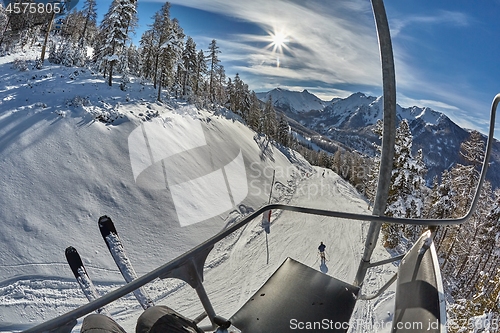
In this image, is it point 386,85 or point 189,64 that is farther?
point 189,64

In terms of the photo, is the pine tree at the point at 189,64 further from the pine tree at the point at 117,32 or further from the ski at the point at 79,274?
the ski at the point at 79,274

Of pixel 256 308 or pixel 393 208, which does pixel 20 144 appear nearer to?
pixel 256 308

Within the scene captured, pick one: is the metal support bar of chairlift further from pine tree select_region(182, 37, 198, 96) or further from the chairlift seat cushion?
pine tree select_region(182, 37, 198, 96)

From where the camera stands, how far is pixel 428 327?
161 centimetres

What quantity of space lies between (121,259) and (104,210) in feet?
34.0

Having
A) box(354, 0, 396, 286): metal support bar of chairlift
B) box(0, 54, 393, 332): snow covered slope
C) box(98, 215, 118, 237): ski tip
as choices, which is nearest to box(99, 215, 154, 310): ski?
box(98, 215, 118, 237): ski tip

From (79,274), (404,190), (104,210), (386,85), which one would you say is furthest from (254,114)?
(386,85)

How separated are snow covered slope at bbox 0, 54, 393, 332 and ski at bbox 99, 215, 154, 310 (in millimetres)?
5094

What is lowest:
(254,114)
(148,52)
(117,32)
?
(254,114)

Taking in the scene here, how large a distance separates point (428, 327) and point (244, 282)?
31.9ft

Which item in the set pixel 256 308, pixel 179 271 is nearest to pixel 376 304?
pixel 256 308

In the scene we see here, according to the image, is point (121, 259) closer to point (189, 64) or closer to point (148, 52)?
point (189, 64)

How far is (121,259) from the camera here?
416cm

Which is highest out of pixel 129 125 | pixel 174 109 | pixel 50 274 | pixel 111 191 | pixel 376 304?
pixel 174 109
